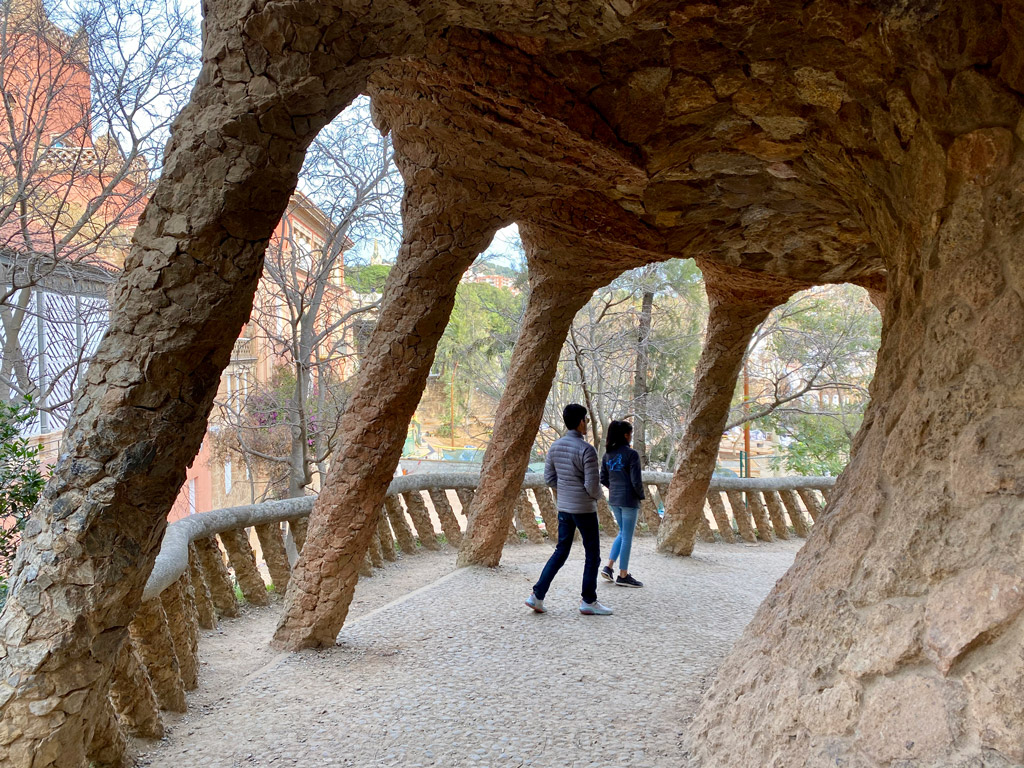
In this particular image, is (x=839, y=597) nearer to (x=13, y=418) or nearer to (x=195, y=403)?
(x=195, y=403)

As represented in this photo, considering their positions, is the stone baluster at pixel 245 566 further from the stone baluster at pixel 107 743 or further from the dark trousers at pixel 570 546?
the stone baluster at pixel 107 743

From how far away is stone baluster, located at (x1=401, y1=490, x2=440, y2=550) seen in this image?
781cm

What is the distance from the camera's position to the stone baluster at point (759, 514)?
948 centimetres

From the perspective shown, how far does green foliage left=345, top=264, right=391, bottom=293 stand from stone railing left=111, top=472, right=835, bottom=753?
296 cm

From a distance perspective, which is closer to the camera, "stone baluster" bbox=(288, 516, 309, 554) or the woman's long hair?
the woman's long hair

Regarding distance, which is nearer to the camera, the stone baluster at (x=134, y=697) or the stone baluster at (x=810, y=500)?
the stone baluster at (x=134, y=697)

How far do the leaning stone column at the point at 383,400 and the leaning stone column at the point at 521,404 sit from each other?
181 cm

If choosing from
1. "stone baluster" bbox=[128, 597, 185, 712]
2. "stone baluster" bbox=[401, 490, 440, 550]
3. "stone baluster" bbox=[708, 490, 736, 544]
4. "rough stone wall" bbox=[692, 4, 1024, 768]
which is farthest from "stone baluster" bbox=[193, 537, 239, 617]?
"stone baluster" bbox=[708, 490, 736, 544]

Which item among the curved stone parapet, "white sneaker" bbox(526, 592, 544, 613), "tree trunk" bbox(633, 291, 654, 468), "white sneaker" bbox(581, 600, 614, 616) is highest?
"tree trunk" bbox(633, 291, 654, 468)

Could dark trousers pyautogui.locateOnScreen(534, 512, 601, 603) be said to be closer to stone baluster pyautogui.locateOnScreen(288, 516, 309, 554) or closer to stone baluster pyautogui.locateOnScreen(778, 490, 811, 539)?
stone baluster pyautogui.locateOnScreen(288, 516, 309, 554)

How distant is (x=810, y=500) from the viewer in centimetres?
1016

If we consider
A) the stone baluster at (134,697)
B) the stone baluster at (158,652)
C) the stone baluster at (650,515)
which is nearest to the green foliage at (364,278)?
the stone baluster at (650,515)

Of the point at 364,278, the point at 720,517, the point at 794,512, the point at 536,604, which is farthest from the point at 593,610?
the point at 364,278

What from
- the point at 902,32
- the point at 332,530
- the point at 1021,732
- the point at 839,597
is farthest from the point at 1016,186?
the point at 332,530
